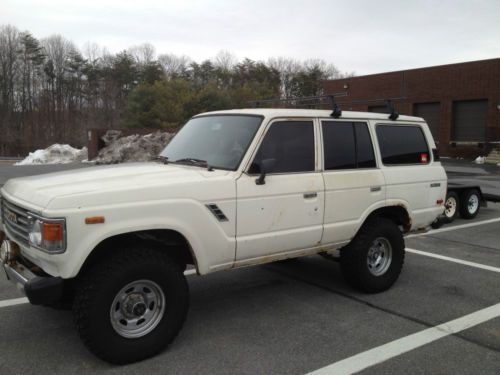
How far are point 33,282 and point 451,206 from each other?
368 inches

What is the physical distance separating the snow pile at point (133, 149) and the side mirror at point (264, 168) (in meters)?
21.3

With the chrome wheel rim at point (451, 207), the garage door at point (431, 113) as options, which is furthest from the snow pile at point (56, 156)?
the chrome wheel rim at point (451, 207)

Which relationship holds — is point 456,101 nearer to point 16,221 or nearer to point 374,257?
point 374,257

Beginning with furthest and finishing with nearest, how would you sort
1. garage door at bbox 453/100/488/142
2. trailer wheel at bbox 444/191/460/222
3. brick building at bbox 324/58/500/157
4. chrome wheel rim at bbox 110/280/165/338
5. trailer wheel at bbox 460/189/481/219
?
garage door at bbox 453/100/488/142 → brick building at bbox 324/58/500/157 → trailer wheel at bbox 460/189/481/219 → trailer wheel at bbox 444/191/460/222 → chrome wheel rim at bbox 110/280/165/338

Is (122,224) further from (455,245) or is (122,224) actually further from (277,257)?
(455,245)

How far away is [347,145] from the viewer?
204 inches

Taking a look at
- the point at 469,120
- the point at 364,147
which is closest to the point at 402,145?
the point at 364,147

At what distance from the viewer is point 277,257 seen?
15.1ft

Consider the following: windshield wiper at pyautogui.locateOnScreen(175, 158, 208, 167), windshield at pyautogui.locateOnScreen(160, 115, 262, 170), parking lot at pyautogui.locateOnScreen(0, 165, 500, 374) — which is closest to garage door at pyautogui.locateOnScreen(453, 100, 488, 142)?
parking lot at pyautogui.locateOnScreen(0, 165, 500, 374)

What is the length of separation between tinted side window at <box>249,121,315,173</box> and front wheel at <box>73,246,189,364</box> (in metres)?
1.26

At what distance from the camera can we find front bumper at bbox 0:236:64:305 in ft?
11.3

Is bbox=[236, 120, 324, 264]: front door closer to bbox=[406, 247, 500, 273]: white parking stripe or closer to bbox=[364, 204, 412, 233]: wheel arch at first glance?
bbox=[364, 204, 412, 233]: wheel arch

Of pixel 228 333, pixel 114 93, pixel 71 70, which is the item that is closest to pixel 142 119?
pixel 114 93

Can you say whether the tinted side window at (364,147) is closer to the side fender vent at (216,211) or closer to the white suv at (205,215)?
the white suv at (205,215)
